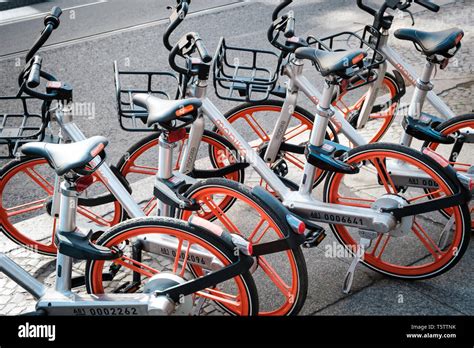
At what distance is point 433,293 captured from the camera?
4.30m

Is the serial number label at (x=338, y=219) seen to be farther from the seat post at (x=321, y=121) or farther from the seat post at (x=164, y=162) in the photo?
the seat post at (x=164, y=162)

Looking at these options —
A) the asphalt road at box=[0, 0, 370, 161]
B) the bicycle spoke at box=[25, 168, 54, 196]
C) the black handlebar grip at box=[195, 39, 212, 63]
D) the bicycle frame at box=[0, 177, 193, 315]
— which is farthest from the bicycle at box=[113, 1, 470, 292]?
the asphalt road at box=[0, 0, 370, 161]

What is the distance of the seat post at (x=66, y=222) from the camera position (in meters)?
3.44

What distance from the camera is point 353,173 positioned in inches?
165

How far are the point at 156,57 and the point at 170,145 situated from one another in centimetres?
486

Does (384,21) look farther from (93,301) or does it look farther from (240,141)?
(93,301)

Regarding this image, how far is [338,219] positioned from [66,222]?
167cm

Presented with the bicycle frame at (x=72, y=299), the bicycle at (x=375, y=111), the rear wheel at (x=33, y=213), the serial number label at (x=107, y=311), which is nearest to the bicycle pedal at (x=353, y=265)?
the bicycle at (x=375, y=111)

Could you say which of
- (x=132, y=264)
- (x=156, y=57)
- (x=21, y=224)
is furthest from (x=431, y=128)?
(x=156, y=57)

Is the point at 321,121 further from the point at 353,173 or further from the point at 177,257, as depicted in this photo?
the point at 177,257

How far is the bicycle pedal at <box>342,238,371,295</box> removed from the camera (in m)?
4.27

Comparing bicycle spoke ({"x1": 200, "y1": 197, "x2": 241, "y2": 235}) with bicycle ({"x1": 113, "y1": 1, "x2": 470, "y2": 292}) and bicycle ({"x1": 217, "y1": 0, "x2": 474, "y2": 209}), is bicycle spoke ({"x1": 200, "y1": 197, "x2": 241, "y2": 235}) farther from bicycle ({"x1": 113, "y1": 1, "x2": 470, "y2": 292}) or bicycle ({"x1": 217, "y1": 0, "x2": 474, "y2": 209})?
bicycle ({"x1": 217, "y1": 0, "x2": 474, "y2": 209})

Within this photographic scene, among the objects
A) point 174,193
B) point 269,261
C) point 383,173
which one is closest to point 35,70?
point 174,193

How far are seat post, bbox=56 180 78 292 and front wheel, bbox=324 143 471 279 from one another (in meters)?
1.66
